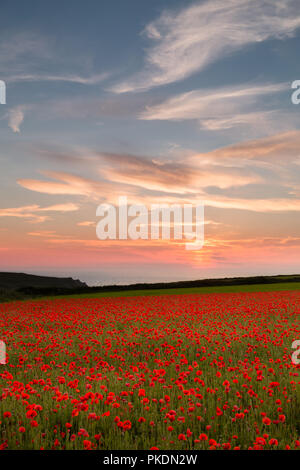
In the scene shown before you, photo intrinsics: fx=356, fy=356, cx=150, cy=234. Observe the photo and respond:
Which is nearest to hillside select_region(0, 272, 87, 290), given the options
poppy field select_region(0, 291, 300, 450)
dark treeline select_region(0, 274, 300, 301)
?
dark treeline select_region(0, 274, 300, 301)

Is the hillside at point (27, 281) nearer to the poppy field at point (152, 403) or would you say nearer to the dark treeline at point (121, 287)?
the dark treeline at point (121, 287)

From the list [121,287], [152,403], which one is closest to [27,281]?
[121,287]

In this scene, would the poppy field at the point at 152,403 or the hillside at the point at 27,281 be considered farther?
the hillside at the point at 27,281

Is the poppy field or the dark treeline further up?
the poppy field

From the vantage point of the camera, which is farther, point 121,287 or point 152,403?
point 121,287

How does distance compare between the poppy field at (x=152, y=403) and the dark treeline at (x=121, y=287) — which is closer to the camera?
the poppy field at (x=152, y=403)

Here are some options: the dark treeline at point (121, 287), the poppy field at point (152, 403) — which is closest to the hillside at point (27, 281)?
the dark treeline at point (121, 287)

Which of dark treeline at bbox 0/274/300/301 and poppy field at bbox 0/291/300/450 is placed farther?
dark treeline at bbox 0/274/300/301

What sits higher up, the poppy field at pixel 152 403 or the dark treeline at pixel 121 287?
the poppy field at pixel 152 403

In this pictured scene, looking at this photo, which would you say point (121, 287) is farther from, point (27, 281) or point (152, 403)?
point (152, 403)

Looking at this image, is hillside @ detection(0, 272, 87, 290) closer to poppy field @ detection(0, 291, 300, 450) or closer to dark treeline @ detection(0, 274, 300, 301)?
dark treeline @ detection(0, 274, 300, 301)

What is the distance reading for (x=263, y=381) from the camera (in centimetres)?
A: 697

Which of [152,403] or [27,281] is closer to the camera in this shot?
[152,403]

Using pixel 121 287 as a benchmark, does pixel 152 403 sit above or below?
above
